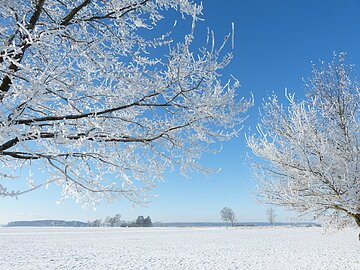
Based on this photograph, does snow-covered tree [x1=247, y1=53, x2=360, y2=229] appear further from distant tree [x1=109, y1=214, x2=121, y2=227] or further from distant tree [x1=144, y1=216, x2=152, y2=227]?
distant tree [x1=109, y1=214, x2=121, y2=227]

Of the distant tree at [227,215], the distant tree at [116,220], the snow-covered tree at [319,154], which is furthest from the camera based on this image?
A: the distant tree at [116,220]

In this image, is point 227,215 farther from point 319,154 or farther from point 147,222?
point 319,154

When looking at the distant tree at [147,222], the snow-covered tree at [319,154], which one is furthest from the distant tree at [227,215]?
the snow-covered tree at [319,154]

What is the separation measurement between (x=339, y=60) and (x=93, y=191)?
866cm

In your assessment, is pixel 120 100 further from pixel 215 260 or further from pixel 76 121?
pixel 215 260

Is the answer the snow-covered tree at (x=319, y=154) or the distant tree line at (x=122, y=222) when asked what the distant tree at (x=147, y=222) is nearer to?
the distant tree line at (x=122, y=222)

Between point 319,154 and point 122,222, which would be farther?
point 122,222

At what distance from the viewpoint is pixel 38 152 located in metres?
3.19

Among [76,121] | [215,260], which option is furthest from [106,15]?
[215,260]

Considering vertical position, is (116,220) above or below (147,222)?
Result: above

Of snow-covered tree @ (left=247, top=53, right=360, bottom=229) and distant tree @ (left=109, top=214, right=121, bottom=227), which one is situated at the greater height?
distant tree @ (left=109, top=214, right=121, bottom=227)

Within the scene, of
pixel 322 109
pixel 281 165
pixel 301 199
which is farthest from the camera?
pixel 322 109

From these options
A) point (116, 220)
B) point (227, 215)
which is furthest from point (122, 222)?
point (227, 215)

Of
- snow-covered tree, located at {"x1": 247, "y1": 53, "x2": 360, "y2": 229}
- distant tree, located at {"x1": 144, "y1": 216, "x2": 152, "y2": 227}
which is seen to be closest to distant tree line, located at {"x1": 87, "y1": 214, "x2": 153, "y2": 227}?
distant tree, located at {"x1": 144, "y1": 216, "x2": 152, "y2": 227}
